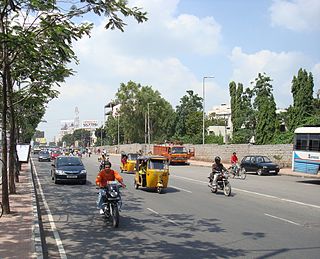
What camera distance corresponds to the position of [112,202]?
11711 millimetres

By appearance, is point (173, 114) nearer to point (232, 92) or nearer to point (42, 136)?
point (232, 92)

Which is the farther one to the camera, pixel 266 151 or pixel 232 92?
pixel 232 92

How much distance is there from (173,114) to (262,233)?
9186 cm

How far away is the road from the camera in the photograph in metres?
8.81

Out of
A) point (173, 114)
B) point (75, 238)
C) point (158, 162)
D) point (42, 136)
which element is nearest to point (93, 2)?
point (75, 238)

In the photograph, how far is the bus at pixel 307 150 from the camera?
25484 millimetres

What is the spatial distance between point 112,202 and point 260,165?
80.6ft

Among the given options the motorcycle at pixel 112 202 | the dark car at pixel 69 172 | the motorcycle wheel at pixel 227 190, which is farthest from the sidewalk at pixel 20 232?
the dark car at pixel 69 172

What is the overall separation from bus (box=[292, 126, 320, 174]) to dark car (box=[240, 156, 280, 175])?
260 inches

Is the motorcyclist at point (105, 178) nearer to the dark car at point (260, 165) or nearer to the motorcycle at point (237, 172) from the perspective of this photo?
the motorcycle at point (237, 172)

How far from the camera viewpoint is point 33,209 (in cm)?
1341

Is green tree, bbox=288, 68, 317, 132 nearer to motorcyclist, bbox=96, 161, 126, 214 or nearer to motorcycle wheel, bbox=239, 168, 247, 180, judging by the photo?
motorcycle wheel, bbox=239, 168, 247, 180

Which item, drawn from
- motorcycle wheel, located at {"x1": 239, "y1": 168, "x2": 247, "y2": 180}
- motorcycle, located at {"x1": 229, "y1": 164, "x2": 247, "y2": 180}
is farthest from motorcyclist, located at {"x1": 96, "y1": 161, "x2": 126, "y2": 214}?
motorcycle, located at {"x1": 229, "y1": 164, "x2": 247, "y2": 180}

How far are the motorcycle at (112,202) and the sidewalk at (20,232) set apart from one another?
1837 mm
